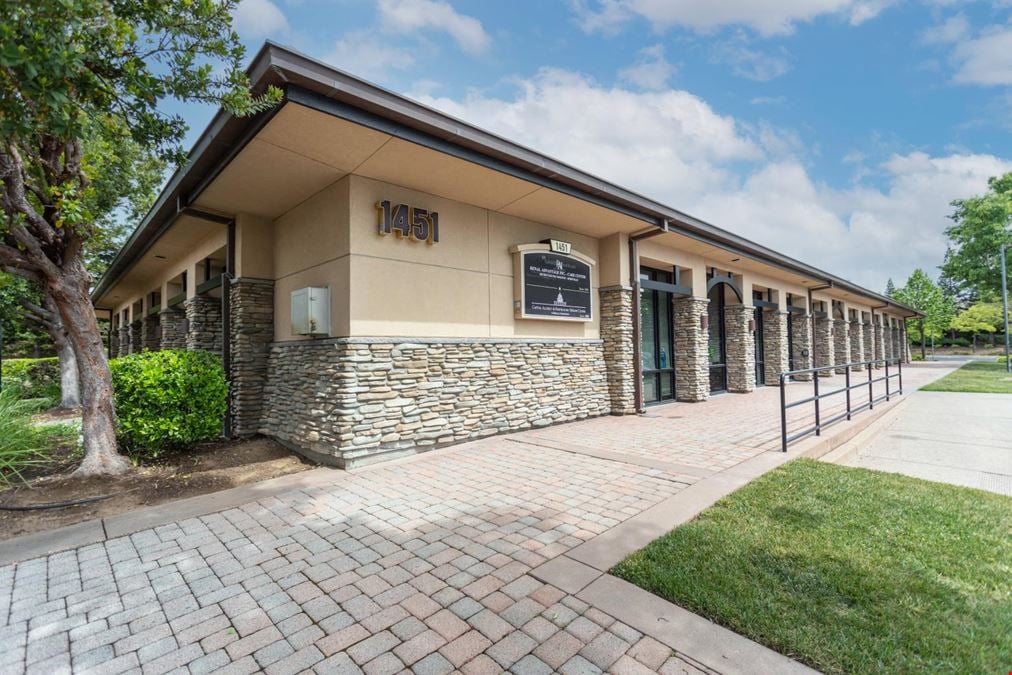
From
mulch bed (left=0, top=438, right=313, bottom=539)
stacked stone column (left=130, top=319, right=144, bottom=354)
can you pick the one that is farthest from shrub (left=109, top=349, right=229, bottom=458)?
stacked stone column (left=130, top=319, right=144, bottom=354)

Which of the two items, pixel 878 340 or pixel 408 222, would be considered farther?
pixel 878 340

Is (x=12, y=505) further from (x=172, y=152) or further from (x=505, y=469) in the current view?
(x=505, y=469)

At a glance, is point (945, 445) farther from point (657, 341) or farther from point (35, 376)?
point (35, 376)

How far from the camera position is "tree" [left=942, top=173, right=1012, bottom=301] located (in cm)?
2372

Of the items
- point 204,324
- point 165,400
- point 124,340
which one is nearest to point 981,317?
point 204,324

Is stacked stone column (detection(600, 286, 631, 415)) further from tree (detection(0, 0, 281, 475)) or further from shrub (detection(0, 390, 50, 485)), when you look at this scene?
shrub (detection(0, 390, 50, 485))

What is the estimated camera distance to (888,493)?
391cm

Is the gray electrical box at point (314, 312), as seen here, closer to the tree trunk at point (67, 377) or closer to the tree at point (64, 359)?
the tree at point (64, 359)

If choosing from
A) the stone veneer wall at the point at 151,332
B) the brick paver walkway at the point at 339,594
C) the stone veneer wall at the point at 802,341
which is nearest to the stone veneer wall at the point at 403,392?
the brick paver walkway at the point at 339,594

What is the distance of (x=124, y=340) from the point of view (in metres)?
17.0

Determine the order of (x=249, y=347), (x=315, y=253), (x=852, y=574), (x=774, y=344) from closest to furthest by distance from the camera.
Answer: (x=852, y=574)
(x=315, y=253)
(x=249, y=347)
(x=774, y=344)

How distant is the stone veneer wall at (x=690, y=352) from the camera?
33.7 ft

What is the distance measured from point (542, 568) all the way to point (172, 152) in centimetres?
520

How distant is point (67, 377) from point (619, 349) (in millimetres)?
13843
